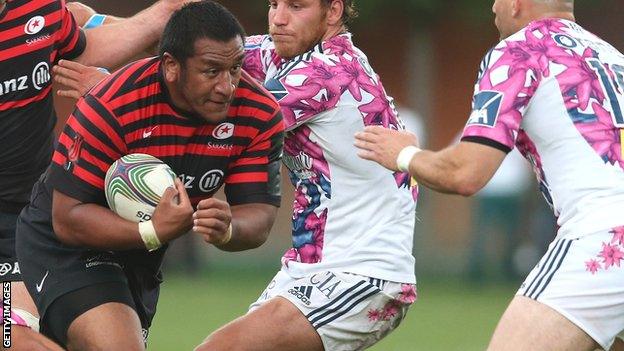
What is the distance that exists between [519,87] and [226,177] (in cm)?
151

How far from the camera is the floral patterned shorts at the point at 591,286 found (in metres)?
5.84

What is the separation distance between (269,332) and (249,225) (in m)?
Result: 0.54

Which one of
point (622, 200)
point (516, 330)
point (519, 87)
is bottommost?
point (516, 330)

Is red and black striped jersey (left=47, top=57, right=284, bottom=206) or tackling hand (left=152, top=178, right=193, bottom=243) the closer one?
tackling hand (left=152, top=178, right=193, bottom=243)

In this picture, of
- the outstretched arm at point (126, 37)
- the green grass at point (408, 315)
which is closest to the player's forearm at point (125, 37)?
the outstretched arm at point (126, 37)

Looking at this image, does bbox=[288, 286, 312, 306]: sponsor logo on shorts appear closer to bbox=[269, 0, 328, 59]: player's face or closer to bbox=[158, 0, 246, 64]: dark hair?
bbox=[269, 0, 328, 59]: player's face

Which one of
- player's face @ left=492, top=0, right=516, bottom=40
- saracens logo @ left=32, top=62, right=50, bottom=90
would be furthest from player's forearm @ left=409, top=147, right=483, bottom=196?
saracens logo @ left=32, top=62, right=50, bottom=90

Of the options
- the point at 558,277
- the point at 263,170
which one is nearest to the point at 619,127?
the point at 558,277

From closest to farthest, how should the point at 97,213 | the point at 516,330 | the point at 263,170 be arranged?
the point at 516,330
the point at 97,213
the point at 263,170

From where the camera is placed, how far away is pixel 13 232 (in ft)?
24.7

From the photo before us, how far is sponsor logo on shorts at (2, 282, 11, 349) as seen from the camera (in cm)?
710

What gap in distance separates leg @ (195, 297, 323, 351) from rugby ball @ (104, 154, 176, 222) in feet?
2.45

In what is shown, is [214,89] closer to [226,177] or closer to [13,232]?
[226,177]

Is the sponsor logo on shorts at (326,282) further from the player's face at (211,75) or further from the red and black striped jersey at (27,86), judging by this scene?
the red and black striped jersey at (27,86)
